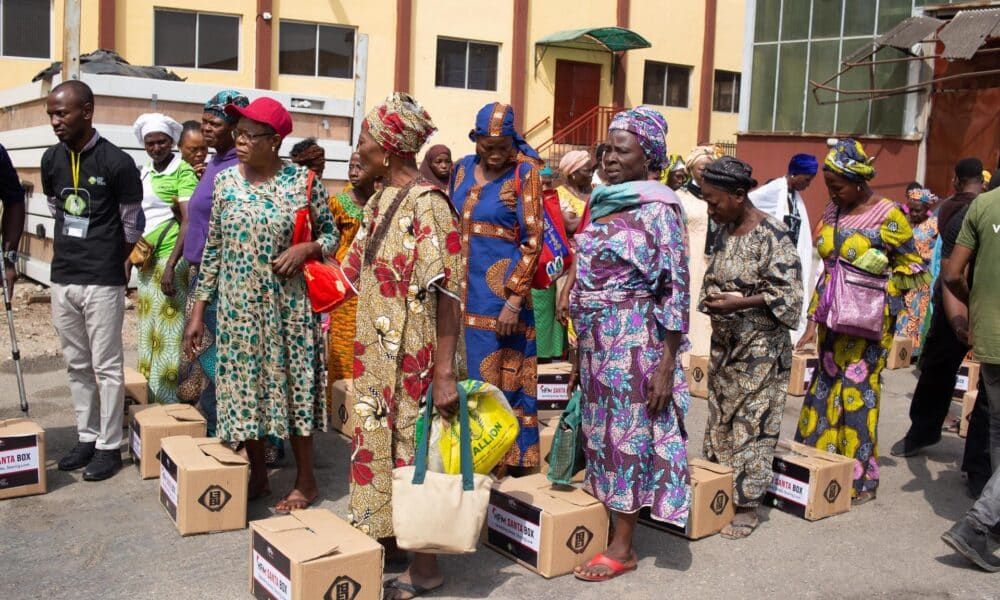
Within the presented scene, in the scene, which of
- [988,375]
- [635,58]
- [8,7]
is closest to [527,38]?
[635,58]

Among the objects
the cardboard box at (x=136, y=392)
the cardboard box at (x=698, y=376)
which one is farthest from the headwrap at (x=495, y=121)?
the cardboard box at (x=698, y=376)

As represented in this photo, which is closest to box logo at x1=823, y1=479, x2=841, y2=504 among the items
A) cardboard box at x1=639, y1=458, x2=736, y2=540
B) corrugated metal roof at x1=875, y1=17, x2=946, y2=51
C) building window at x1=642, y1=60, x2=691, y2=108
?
cardboard box at x1=639, y1=458, x2=736, y2=540

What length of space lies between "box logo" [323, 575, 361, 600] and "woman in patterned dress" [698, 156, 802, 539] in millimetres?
2147

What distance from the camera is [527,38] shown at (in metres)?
22.5

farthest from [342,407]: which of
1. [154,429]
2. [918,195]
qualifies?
[918,195]

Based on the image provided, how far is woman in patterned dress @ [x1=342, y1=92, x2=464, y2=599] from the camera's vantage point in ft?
12.0

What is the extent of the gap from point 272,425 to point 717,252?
2487 millimetres

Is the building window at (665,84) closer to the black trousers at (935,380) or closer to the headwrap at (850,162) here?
the black trousers at (935,380)

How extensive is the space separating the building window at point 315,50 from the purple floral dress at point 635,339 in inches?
675

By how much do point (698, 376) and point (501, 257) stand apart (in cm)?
352

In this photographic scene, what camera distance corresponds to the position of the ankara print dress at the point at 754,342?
4.79 metres

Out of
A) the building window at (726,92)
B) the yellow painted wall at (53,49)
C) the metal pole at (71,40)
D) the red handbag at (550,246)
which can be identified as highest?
the building window at (726,92)

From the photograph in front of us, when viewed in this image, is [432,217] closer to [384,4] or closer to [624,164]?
[624,164]

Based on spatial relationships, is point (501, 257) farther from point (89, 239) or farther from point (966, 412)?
point (966, 412)
